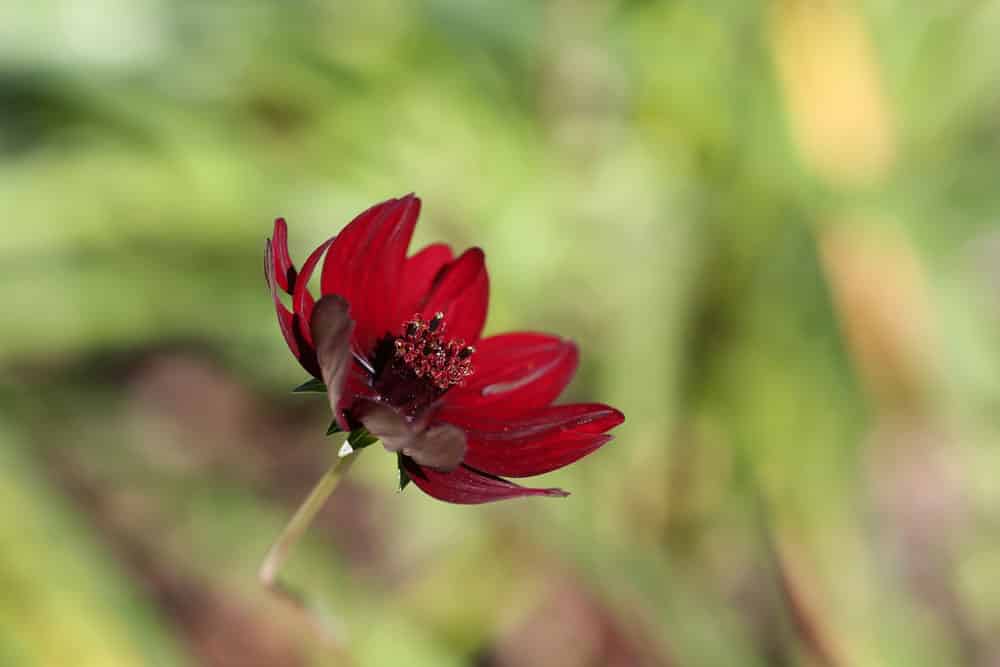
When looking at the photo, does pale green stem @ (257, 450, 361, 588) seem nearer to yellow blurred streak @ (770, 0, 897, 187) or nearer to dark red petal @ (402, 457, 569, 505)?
dark red petal @ (402, 457, 569, 505)

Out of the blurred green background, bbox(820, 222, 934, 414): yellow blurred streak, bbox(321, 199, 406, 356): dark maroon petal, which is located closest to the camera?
bbox(321, 199, 406, 356): dark maroon petal

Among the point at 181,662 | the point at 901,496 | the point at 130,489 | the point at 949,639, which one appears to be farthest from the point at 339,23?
the point at 949,639

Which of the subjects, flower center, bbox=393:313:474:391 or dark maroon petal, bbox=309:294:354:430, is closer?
dark maroon petal, bbox=309:294:354:430

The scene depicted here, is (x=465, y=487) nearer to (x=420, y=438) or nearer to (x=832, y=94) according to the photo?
(x=420, y=438)

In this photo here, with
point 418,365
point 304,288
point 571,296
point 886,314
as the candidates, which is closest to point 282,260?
point 304,288

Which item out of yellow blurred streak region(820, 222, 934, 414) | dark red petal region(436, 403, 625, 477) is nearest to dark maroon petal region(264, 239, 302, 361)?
dark red petal region(436, 403, 625, 477)

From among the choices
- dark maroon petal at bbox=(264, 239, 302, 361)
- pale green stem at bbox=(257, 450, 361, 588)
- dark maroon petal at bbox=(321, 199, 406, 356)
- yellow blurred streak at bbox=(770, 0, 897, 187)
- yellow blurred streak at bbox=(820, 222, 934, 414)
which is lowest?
pale green stem at bbox=(257, 450, 361, 588)

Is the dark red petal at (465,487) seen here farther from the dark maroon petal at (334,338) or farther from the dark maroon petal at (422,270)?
the dark maroon petal at (422,270)
